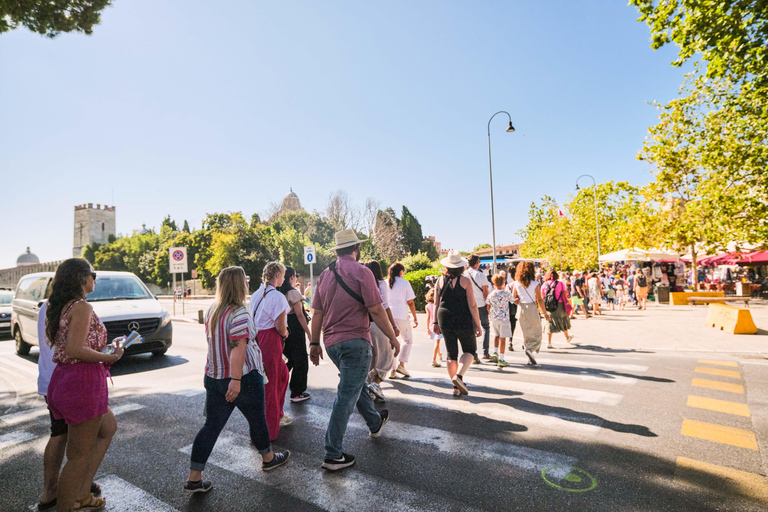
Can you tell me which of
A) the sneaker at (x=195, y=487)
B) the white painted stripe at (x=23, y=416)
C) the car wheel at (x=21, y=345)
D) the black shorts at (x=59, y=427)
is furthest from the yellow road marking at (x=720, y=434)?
the car wheel at (x=21, y=345)

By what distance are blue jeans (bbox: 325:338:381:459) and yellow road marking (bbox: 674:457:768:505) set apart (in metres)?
2.51

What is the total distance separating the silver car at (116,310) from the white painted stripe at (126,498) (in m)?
5.02

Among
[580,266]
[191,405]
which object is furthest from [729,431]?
[580,266]

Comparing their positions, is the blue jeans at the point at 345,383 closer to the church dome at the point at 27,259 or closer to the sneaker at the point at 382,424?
the sneaker at the point at 382,424

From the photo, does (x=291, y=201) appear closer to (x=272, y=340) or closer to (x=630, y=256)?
(x=630, y=256)

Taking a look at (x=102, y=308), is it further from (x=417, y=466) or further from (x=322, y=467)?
(x=417, y=466)

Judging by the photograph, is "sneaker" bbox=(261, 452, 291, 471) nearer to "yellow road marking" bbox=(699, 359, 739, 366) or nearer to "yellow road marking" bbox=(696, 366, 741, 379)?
"yellow road marking" bbox=(696, 366, 741, 379)

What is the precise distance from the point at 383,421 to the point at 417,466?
2.69 ft

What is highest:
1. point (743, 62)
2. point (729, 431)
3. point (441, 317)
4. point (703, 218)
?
point (743, 62)

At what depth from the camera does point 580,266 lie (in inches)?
1543

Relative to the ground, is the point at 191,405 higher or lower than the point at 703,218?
lower

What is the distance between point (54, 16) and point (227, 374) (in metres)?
8.74

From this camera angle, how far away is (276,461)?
368 centimetres

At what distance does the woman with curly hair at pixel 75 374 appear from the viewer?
9.46 feet
